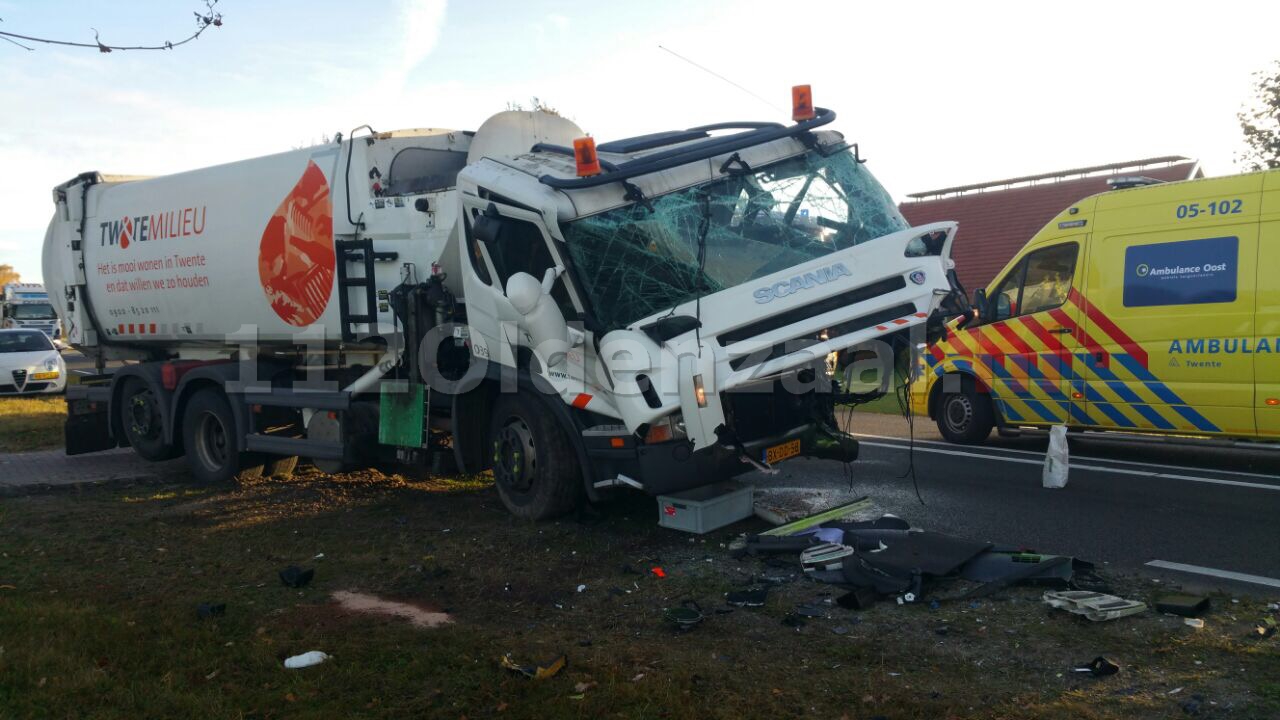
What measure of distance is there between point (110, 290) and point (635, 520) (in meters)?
7.57

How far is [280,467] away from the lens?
10.4 meters

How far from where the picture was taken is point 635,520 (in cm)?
736

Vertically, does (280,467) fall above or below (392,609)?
above

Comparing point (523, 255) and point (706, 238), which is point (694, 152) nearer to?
point (706, 238)

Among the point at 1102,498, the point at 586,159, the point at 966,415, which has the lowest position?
the point at 1102,498

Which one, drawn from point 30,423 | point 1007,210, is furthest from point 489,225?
point 1007,210

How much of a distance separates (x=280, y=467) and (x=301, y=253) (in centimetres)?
270

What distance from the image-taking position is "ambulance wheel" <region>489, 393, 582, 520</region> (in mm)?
6957

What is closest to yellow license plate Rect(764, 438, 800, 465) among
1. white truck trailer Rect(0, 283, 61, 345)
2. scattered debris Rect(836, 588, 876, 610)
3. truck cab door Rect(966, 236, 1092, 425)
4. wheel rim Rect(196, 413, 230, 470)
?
scattered debris Rect(836, 588, 876, 610)

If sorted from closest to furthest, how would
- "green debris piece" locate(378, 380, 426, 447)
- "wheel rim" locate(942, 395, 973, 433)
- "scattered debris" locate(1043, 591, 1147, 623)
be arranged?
"scattered debris" locate(1043, 591, 1147, 623), "green debris piece" locate(378, 380, 426, 447), "wheel rim" locate(942, 395, 973, 433)

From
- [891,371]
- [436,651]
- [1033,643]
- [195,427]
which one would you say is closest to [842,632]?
[1033,643]

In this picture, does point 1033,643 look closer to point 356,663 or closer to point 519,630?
point 519,630

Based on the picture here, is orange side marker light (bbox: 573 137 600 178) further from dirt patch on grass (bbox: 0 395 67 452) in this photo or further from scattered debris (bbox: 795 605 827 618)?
dirt patch on grass (bbox: 0 395 67 452)

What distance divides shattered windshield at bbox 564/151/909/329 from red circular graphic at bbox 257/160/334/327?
3.43 metres
